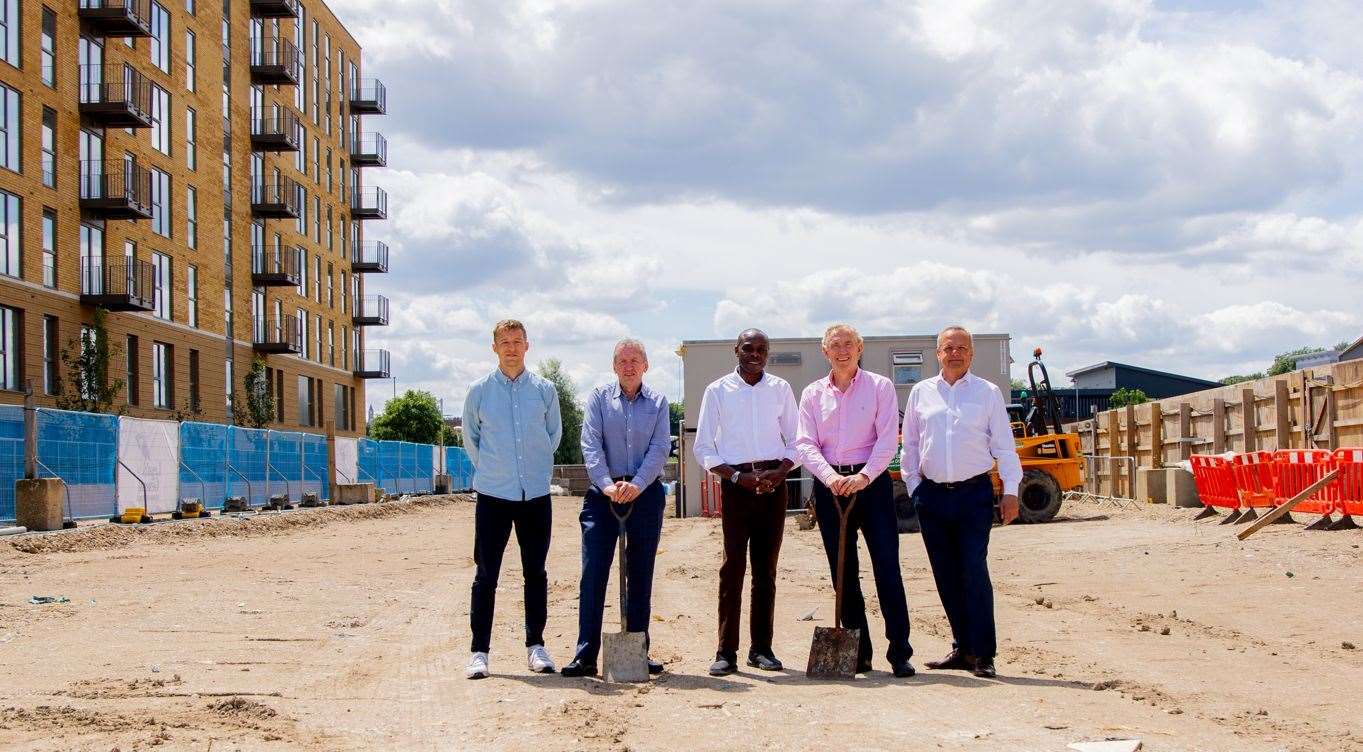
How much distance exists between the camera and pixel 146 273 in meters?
38.2

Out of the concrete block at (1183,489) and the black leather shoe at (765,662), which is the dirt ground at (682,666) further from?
the concrete block at (1183,489)

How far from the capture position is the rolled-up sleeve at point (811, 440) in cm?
707

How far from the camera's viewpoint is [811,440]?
7.26 m

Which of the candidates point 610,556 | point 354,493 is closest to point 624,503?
point 610,556

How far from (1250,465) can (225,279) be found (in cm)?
3762

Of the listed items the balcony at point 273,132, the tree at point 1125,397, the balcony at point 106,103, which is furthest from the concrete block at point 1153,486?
the tree at point 1125,397

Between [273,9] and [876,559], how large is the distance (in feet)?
163

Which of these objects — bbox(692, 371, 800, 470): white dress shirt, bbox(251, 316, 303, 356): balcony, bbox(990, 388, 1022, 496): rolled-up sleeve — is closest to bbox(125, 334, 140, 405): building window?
bbox(251, 316, 303, 356): balcony

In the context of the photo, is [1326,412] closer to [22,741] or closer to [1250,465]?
[1250,465]

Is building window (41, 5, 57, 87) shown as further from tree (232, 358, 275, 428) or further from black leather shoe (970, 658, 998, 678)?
black leather shoe (970, 658, 998, 678)

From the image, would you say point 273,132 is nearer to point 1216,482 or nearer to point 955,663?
point 1216,482

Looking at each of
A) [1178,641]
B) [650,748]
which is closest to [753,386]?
[650,748]

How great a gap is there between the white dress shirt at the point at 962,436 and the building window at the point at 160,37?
38.5 metres

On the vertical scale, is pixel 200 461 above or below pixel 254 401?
below
